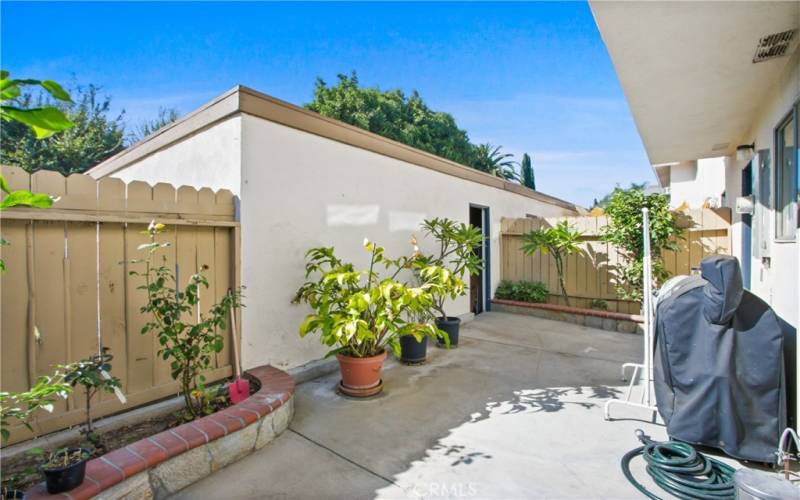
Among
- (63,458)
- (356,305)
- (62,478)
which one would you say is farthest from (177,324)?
(356,305)

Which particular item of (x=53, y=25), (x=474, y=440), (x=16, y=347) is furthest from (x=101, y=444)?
(x=53, y=25)

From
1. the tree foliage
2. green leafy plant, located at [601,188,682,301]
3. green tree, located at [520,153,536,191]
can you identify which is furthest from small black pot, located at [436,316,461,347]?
green tree, located at [520,153,536,191]

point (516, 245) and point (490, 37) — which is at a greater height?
point (490, 37)

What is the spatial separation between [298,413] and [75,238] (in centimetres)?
208

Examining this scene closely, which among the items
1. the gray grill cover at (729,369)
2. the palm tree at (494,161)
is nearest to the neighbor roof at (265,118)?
the gray grill cover at (729,369)

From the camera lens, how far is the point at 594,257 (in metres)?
7.05

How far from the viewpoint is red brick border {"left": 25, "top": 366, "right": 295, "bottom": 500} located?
74.5 inches

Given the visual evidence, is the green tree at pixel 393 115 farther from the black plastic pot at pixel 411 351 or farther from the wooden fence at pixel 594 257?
the black plastic pot at pixel 411 351

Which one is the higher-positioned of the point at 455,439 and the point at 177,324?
the point at 177,324

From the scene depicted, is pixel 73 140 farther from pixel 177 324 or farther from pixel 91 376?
pixel 91 376

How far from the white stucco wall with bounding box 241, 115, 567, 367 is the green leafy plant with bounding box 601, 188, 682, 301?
368 cm

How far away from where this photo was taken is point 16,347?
2336 mm

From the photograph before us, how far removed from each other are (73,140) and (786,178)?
63.3 ft

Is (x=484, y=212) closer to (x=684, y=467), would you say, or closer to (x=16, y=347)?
(x=684, y=467)
